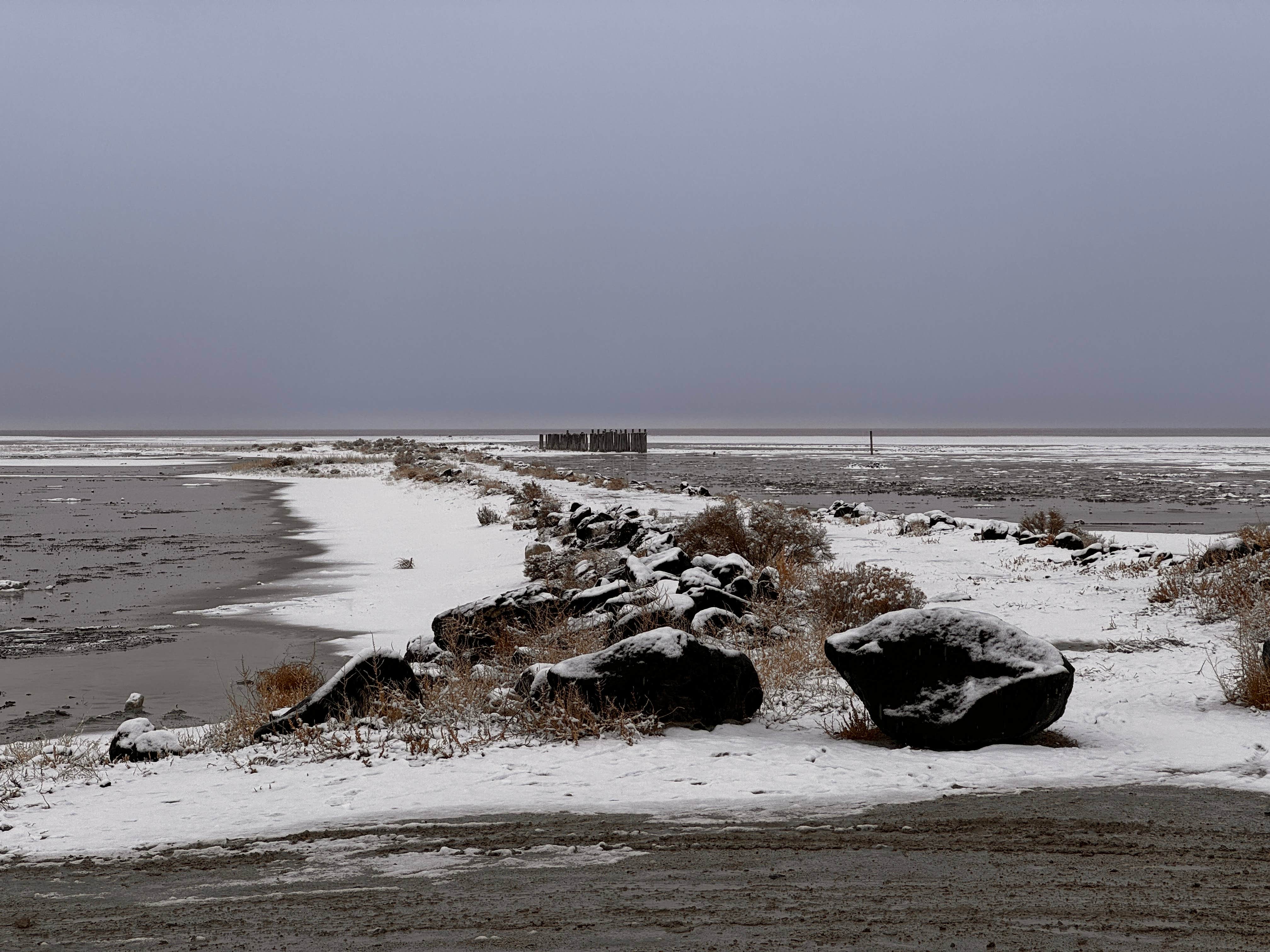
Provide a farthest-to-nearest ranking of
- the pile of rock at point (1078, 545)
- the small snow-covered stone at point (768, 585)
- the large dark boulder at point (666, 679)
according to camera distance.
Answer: the pile of rock at point (1078, 545) → the small snow-covered stone at point (768, 585) → the large dark boulder at point (666, 679)

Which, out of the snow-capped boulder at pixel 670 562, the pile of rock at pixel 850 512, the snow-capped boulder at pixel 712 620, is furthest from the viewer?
the pile of rock at pixel 850 512

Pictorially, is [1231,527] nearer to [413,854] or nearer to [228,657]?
[228,657]

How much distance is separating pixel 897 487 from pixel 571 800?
32.6 meters

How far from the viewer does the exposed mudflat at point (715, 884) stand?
12.5 ft

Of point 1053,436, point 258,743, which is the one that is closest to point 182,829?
point 258,743

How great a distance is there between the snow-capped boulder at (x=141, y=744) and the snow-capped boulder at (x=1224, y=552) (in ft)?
33.5

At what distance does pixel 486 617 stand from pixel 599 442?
237ft

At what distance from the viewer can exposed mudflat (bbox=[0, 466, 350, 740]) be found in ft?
27.9

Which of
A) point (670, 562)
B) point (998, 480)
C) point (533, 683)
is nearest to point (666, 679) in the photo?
point (533, 683)

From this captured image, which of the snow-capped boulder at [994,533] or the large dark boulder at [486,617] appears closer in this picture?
the large dark boulder at [486,617]

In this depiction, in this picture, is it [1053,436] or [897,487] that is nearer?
[897,487]

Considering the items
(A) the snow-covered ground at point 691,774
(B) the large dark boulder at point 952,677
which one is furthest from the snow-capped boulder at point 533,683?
(B) the large dark boulder at point 952,677

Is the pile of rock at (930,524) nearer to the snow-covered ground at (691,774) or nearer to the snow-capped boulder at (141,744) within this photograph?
the snow-covered ground at (691,774)

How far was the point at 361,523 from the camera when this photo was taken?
23.5m
